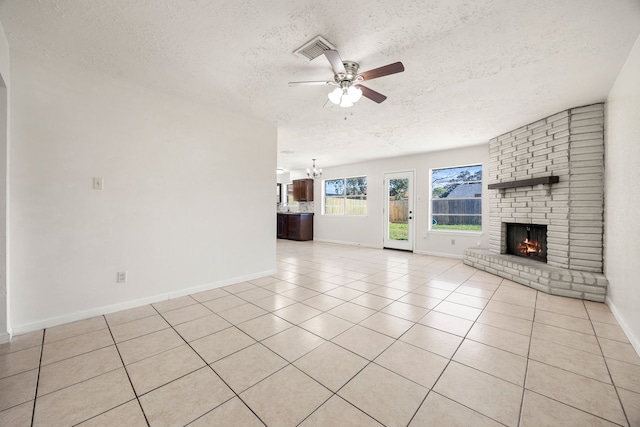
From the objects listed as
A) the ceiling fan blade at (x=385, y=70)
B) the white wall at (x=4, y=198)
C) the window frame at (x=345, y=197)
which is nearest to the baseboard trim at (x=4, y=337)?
the white wall at (x=4, y=198)

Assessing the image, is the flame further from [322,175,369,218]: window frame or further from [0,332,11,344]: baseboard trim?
[0,332,11,344]: baseboard trim

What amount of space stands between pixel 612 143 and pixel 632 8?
172cm

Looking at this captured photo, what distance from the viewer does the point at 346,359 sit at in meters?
1.90

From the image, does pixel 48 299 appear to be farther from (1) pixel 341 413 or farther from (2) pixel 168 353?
(1) pixel 341 413

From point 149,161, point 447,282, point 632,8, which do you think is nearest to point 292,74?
point 149,161

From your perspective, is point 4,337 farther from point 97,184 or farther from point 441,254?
point 441,254

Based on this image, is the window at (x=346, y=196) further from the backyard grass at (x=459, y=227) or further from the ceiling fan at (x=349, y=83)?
the ceiling fan at (x=349, y=83)

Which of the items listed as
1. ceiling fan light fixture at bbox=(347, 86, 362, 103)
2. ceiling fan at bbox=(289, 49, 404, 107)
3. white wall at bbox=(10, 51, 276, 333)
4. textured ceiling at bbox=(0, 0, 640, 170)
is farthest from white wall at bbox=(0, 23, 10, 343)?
ceiling fan light fixture at bbox=(347, 86, 362, 103)

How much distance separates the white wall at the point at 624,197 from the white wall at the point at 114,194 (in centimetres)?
413

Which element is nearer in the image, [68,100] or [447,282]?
[68,100]

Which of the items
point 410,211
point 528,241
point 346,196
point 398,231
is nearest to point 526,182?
point 528,241

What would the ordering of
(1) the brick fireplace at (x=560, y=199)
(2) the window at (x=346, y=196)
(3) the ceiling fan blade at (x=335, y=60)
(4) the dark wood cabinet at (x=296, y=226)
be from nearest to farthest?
(3) the ceiling fan blade at (x=335, y=60)
(1) the brick fireplace at (x=560, y=199)
(2) the window at (x=346, y=196)
(4) the dark wood cabinet at (x=296, y=226)

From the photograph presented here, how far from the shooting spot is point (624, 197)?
245 centimetres

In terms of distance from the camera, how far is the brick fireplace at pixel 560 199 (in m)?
3.25
